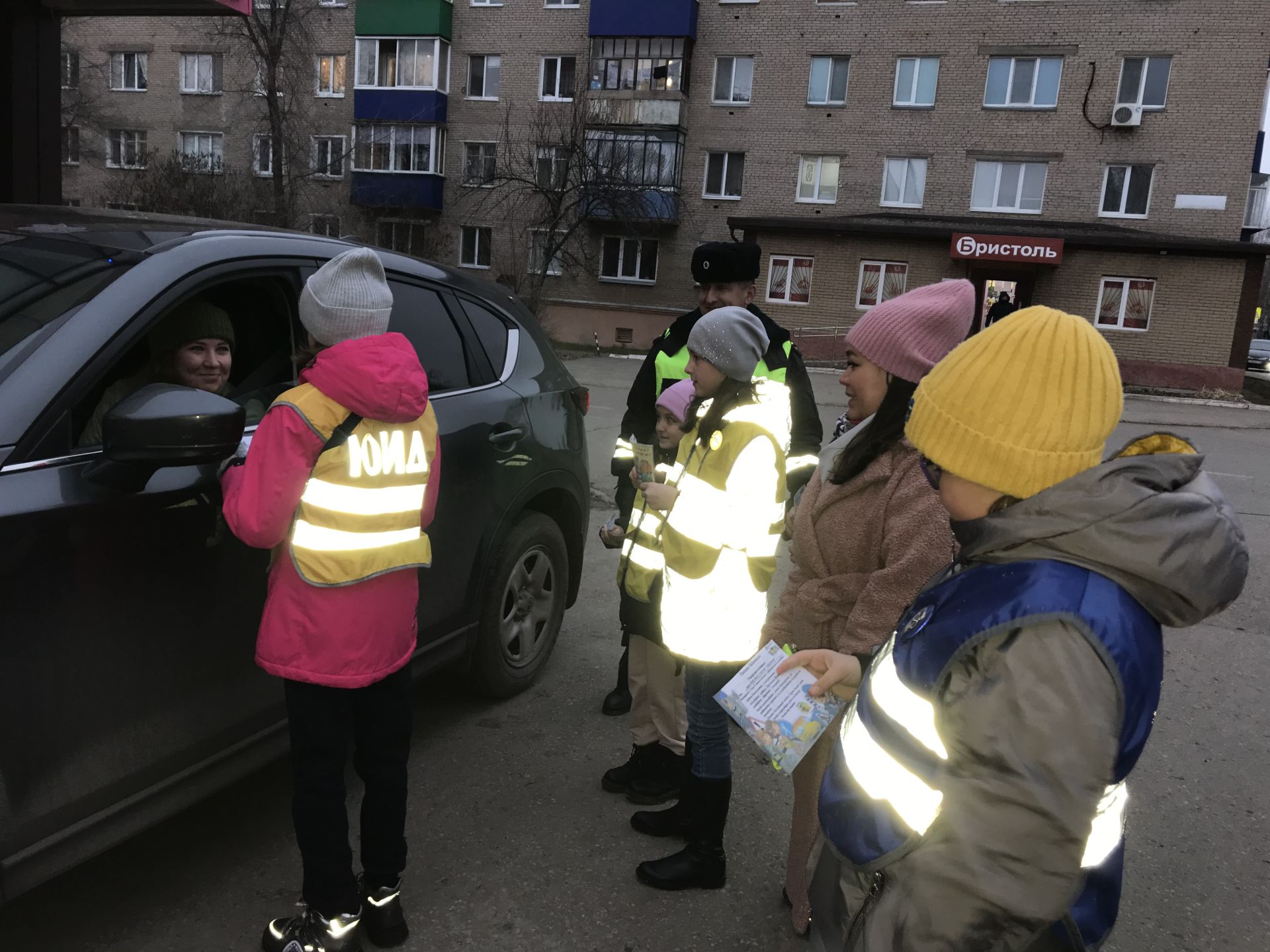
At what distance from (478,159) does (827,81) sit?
1218 cm

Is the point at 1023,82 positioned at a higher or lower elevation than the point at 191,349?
higher

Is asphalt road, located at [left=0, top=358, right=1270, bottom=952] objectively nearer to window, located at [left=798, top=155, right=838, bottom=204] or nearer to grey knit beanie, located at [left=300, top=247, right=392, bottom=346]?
grey knit beanie, located at [left=300, top=247, right=392, bottom=346]

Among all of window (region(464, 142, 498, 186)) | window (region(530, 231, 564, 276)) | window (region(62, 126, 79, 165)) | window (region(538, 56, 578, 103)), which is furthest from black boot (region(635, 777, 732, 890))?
window (region(62, 126, 79, 165))

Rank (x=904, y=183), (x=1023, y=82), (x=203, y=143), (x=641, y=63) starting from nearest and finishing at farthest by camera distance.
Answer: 1. (x=1023, y=82)
2. (x=904, y=183)
3. (x=641, y=63)
4. (x=203, y=143)

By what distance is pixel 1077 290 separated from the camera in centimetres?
2666

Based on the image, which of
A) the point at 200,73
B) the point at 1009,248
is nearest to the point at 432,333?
the point at 1009,248

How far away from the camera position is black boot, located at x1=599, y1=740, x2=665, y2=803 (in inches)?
134

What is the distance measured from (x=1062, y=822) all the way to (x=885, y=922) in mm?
322

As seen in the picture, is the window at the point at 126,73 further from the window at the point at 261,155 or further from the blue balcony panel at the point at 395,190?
the blue balcony panel at the point at 395,190

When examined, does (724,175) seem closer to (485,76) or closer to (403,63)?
(485,76)

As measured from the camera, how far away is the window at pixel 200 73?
3459cm

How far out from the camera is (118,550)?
84.5 inches

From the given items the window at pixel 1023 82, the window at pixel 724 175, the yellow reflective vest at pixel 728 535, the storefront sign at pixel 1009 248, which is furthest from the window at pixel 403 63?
the yellow reflective vest at pixel 728 535

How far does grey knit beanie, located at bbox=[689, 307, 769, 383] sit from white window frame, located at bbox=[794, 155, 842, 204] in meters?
28.5
